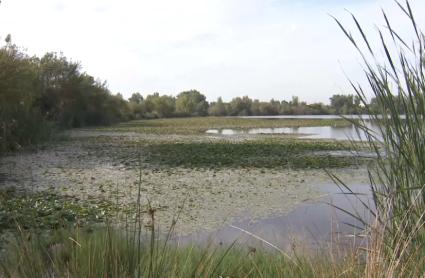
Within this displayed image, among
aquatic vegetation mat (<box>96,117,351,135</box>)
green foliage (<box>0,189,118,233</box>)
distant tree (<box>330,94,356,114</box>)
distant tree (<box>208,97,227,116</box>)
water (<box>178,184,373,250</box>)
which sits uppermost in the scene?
distant tree (<box>208,97,227,116</box>)

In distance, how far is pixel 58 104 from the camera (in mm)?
27594

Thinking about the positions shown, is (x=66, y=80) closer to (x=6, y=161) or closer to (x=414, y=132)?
(x=6, y=161)

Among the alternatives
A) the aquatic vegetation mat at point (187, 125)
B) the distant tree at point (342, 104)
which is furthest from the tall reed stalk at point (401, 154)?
the aquatic vegetation mat at point (187, 125)

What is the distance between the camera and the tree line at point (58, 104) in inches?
492

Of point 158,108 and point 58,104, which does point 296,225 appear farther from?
point 158,108

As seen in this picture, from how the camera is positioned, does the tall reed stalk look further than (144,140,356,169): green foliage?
No

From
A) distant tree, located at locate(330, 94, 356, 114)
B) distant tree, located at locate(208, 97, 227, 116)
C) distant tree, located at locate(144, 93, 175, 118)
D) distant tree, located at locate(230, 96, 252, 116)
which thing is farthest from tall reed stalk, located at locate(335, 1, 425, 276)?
distant tree, located at locate(230, 96, 252, 116)

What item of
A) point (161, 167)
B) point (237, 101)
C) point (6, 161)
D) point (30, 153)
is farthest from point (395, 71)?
point (237, 101)

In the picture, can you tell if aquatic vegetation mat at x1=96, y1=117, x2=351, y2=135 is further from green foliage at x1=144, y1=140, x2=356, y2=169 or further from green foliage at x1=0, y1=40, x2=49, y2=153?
green foliage at x1=0, y1=40, x2=49, y2=153

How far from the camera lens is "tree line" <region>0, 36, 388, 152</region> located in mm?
12509

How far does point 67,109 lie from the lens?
28.4m

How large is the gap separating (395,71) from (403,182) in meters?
0.57

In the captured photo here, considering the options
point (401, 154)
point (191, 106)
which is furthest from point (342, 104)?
point (191, 106)

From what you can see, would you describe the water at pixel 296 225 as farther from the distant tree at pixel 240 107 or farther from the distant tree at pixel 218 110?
the distant tree at pixel 240 107
